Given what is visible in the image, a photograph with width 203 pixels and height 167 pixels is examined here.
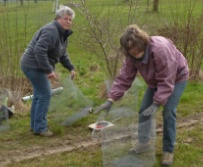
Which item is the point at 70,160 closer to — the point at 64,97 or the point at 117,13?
the point at 64,97

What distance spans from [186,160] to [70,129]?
168 centimetres

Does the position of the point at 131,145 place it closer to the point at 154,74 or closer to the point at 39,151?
the point at 154,74

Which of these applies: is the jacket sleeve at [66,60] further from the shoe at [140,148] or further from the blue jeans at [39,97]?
the shoe at [140,148]

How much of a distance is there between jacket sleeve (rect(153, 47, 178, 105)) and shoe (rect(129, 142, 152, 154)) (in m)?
0.59

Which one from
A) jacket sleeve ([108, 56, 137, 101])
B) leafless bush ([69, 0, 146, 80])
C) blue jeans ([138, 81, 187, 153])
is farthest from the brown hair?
leafless bush ([69, 0, 146, 80])

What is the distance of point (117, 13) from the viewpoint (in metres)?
6.81

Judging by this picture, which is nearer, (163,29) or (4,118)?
(4,118)

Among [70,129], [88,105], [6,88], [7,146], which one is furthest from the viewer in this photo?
[6,88]

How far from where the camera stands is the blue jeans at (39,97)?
4637 millimetres

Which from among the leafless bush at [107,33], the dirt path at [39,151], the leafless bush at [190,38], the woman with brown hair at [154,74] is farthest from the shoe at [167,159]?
the leafless bush at [190,38]

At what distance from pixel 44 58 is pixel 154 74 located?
143 centimetres

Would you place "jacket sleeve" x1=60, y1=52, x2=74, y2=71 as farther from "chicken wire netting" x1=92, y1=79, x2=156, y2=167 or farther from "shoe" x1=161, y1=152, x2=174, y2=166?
"shoe" x1=161, y1=152, x2=174, y2=166

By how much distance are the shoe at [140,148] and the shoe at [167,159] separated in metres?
0.21

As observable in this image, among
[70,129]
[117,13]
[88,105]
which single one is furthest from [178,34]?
[70,129]
